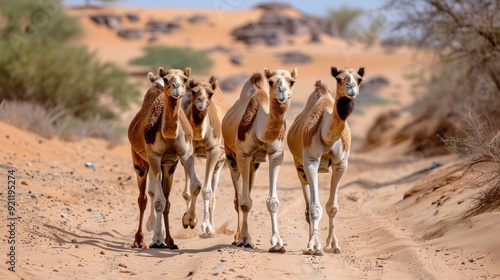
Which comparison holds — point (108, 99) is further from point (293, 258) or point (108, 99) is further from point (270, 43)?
point (270, 43)

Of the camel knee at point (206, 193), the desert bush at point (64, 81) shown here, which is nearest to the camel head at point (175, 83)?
the camel knee at point (206, 193)

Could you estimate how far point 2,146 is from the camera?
18.6 m

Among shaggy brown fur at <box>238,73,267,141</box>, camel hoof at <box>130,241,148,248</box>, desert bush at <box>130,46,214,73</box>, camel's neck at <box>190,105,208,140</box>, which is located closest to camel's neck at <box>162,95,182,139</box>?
shaggy brown fur at <box>238,73,267,141</box>

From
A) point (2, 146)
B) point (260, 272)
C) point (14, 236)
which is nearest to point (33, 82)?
point (2, 146)

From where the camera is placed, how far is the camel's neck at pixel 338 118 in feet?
36.6

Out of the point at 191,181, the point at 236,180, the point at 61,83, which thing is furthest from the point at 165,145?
the point at 61,83

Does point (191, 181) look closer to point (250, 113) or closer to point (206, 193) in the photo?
point (206, 193)

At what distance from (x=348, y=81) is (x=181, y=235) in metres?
3.85

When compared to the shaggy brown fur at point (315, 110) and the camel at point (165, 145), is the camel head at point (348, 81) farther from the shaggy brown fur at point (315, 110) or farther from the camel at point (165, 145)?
the camel at point (165, 145)

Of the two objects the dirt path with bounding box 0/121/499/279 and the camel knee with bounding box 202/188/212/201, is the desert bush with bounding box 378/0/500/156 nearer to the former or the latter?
the dirt path with bounding box 0/121/499/279

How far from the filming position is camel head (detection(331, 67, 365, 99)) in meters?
10.9

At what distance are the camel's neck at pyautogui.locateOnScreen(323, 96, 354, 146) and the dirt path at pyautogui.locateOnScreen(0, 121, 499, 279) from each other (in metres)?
1.42

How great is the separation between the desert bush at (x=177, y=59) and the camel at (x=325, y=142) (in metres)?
47.0

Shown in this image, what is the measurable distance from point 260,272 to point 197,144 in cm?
404
